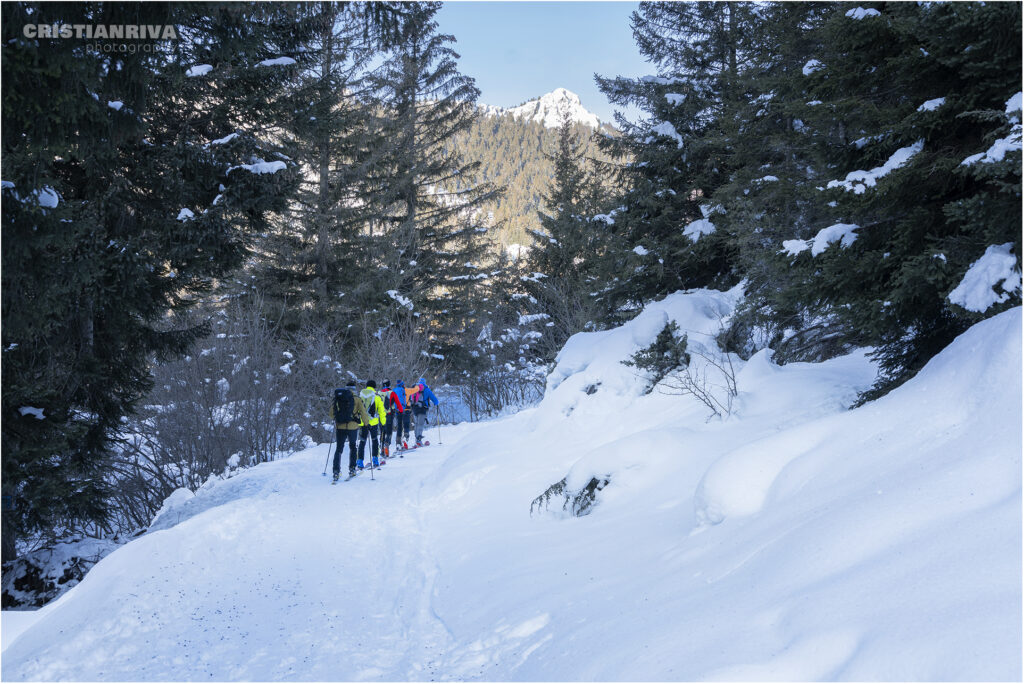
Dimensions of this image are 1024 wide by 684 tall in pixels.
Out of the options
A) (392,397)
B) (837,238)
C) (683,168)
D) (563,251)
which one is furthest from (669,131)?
(563,251)

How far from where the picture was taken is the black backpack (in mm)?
12227

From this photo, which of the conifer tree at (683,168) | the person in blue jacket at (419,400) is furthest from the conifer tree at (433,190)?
the conifer tree at (683,168)

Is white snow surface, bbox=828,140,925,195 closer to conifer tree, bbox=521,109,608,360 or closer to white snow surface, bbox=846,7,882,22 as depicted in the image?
white snow surface, bbox=846,7,882,22

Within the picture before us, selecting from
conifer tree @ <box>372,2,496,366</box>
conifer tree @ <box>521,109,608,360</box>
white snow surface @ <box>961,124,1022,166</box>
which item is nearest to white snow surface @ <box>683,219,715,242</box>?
white snow surface @ <box>961,124,1022,166</box>

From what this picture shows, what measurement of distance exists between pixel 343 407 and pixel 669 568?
29.4 feet

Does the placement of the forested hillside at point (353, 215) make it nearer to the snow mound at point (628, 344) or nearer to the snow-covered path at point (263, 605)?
the snow mound at point (628, 344)

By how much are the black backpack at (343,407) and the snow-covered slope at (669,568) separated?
268 cm

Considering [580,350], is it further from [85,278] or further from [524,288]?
[524,288]

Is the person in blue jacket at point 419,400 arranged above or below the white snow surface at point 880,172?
below

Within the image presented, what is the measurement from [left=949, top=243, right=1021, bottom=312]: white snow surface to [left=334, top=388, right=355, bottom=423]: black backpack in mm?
10252

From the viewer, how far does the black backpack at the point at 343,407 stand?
481 inches

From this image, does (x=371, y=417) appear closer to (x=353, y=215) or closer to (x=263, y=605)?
(x=263, y=605)

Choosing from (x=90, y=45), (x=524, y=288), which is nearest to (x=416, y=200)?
(x=524, y=288)

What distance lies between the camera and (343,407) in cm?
1229
